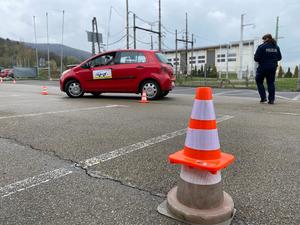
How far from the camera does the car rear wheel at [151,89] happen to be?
9391mm

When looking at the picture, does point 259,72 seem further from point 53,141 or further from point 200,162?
point 200,162

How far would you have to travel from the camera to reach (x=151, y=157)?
3463 millimetres

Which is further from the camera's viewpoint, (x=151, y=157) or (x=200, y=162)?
(x=151, y=157)

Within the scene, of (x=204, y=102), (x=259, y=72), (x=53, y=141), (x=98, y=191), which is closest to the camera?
(x=204, y=102)

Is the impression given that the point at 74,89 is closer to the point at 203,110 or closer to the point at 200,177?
the point at 203,110

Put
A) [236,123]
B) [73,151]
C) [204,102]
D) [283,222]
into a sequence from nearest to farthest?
[283,222]
[204,102]
[73,151]
[236,123]

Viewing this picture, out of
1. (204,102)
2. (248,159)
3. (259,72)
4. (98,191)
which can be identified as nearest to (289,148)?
(248,159)

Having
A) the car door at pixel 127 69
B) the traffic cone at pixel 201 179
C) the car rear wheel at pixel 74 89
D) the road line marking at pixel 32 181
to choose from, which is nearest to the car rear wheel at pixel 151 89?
the car door at pixel 127 69

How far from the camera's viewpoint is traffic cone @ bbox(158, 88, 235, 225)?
2082 mm

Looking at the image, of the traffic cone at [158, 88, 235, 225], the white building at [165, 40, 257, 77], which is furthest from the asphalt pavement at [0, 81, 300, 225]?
the white building at [165, 40, 257, 77]

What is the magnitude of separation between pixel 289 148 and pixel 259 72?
16.7ft

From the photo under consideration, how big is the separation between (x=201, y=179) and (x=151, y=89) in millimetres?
7403

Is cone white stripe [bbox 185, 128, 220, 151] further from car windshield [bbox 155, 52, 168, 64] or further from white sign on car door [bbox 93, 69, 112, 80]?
white sign on car door [bbox 93, 69, 112, 80]

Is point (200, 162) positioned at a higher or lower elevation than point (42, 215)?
higher
